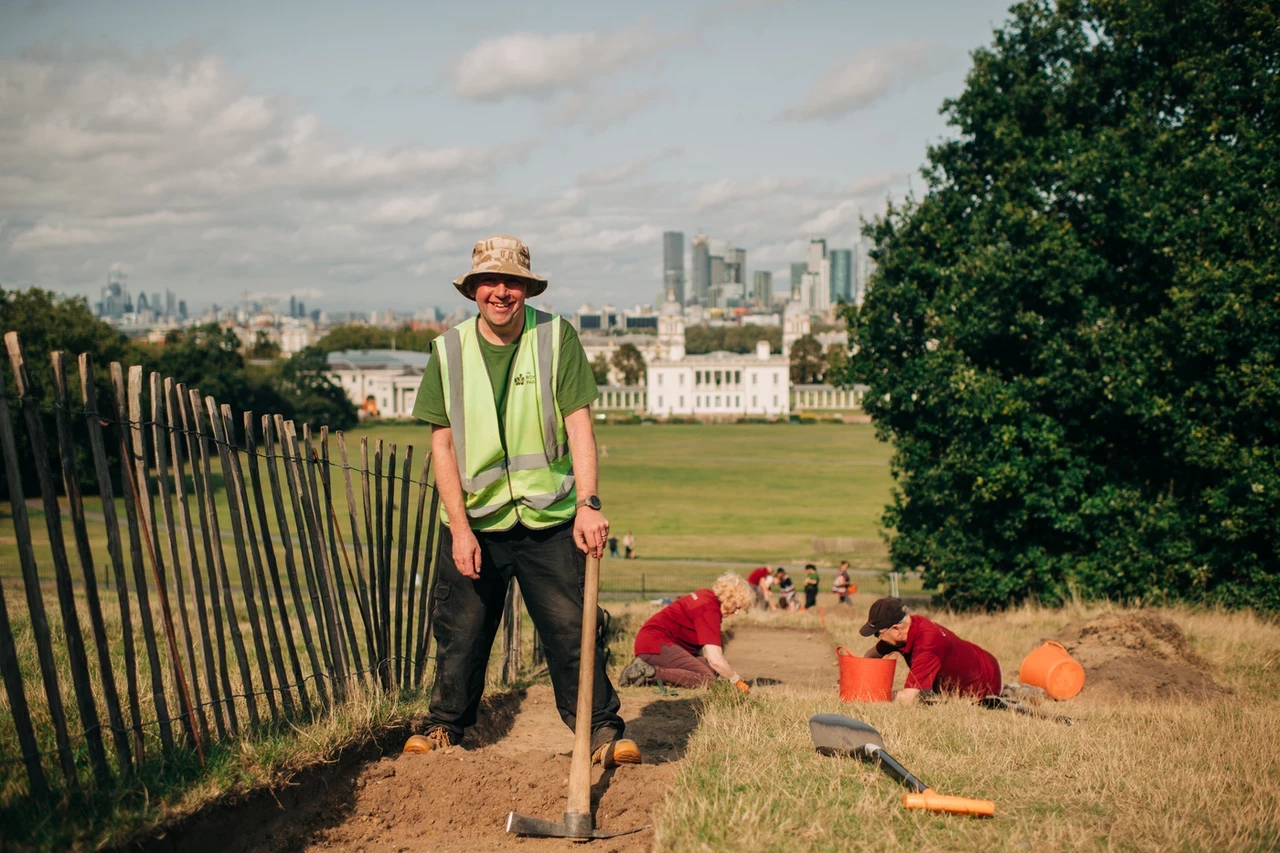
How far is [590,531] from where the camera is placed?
4.79 meters

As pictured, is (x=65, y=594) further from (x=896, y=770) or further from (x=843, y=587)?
(x=843, y=587)

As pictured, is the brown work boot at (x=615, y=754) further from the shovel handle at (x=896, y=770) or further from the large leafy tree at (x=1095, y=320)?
the large leafy tree at (x=1095, y=320)

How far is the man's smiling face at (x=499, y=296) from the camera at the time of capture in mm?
5043

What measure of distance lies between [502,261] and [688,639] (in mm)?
4744

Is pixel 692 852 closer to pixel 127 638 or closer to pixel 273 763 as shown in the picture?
pixel 273 763

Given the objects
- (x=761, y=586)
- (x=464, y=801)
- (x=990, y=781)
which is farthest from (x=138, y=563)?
(x=761, y=586)

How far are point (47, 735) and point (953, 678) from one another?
5.91 meters

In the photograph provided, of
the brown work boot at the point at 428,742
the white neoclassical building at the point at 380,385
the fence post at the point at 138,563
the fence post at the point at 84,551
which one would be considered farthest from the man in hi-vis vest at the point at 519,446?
the white neoclassical building at the point at 380,385

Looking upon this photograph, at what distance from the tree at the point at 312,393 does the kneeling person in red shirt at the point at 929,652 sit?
105 meters

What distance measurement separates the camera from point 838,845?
157 inches

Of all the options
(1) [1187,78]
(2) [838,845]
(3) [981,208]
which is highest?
(1) [1187,78]

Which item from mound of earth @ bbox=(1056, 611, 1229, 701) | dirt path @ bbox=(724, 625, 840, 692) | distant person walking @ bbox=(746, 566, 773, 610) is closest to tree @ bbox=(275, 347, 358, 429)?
distant person walking @ bbox=(746, 566, 773, 610)

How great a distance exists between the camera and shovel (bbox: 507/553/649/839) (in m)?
4.35

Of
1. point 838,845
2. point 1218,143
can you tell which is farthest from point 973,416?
point 838,845
